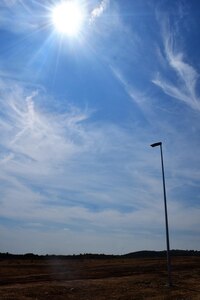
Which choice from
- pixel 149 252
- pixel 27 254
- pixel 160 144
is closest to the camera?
pixel 160 144

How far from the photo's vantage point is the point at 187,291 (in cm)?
2512

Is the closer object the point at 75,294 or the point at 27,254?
the point at 75,294

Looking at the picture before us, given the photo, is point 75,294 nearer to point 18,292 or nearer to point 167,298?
point 18,292

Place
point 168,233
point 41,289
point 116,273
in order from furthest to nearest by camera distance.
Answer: point 116,273
point 168,233
point 41,289

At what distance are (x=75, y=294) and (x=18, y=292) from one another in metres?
3.13

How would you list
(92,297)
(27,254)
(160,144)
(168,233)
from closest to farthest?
1. (92,297)
2. (168,233)
3. (160,144)
4. (27,254)

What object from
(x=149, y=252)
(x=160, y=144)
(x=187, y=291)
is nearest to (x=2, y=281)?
(x=187, y=291)

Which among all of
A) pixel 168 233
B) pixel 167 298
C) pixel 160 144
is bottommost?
pixel 167 298

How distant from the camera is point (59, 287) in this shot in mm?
25000


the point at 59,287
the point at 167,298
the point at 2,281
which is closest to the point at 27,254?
the point at 2,281

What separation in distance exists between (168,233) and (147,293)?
3867 mm

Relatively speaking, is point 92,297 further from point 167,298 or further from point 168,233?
point 168,233

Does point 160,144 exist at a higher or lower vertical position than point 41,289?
higher

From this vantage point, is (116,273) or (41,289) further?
(116,273)
